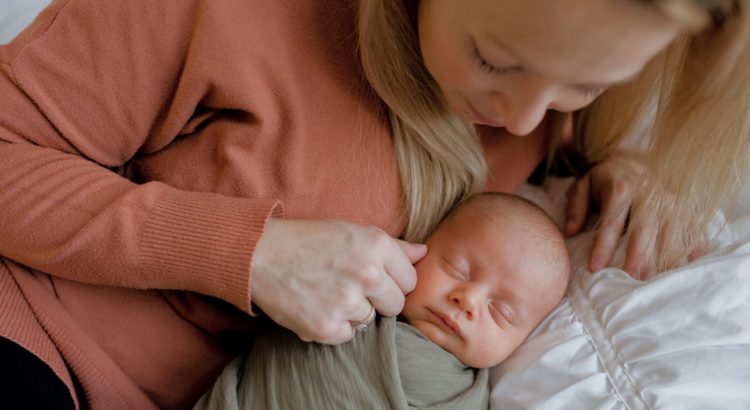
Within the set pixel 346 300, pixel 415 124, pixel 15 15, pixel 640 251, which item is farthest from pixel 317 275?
pixel 15 15

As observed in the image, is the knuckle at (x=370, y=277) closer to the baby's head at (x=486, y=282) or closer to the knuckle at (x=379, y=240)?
the knuckle at (x=379, y=240)

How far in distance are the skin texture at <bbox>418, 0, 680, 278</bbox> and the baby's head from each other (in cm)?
21

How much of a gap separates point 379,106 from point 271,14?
0.65 feet

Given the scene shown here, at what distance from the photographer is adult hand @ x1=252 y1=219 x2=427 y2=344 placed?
0.88 m

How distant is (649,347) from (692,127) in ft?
1.01

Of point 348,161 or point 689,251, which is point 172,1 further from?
point 689,251

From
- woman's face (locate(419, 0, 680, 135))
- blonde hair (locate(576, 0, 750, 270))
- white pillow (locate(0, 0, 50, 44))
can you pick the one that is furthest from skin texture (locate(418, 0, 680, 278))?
white pillow (locate(0, 0, 50, 44))

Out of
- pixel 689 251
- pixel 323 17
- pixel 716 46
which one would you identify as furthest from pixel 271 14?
pixel 689 251

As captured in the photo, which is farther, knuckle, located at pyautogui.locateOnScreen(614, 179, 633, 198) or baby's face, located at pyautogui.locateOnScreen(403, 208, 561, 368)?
knuckle, located at pyautogui.locateOnScreen(614, 179, 633, 198)

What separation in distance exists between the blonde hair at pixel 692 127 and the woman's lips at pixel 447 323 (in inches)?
12.5

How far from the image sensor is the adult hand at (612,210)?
1.08m

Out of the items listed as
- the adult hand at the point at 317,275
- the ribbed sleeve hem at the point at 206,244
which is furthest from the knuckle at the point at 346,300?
the ribbed sleeve hem at the point at 206,244

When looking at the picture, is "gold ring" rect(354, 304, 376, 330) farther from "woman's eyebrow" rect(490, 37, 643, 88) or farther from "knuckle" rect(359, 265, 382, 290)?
"woman's eyebrow" rect(490, 37, 643, 88)

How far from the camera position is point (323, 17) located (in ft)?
3.15
